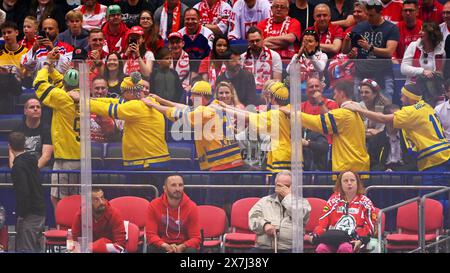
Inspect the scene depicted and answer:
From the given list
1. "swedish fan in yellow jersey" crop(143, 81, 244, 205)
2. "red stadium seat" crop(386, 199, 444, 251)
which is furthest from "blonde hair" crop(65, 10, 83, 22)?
"red stadium seat" crop(386, 199, 444, 251)

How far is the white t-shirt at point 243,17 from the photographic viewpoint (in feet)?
50.1

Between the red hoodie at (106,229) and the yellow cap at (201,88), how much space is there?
1236mm

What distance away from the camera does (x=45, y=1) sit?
16.1 m

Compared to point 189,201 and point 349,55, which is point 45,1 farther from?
point 189,201

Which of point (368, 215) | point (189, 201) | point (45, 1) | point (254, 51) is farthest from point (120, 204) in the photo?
point (45, 1)

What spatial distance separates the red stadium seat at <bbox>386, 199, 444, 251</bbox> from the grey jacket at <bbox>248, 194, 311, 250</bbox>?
0.79 m

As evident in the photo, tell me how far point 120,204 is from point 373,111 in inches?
91.3

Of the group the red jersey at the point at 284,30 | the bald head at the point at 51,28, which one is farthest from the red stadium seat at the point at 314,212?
the bald head at the point at 51,28

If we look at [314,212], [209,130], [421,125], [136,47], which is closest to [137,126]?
[209,130]

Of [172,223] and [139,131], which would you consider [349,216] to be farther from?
[139,131]

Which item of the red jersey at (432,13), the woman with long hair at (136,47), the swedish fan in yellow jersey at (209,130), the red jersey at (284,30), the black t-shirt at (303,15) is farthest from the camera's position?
the black t-shirt at (303,15)

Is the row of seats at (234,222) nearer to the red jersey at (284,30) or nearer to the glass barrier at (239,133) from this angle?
the glass barrier at (239,133)

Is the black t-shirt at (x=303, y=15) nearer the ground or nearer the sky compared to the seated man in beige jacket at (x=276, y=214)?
nearer the sky
